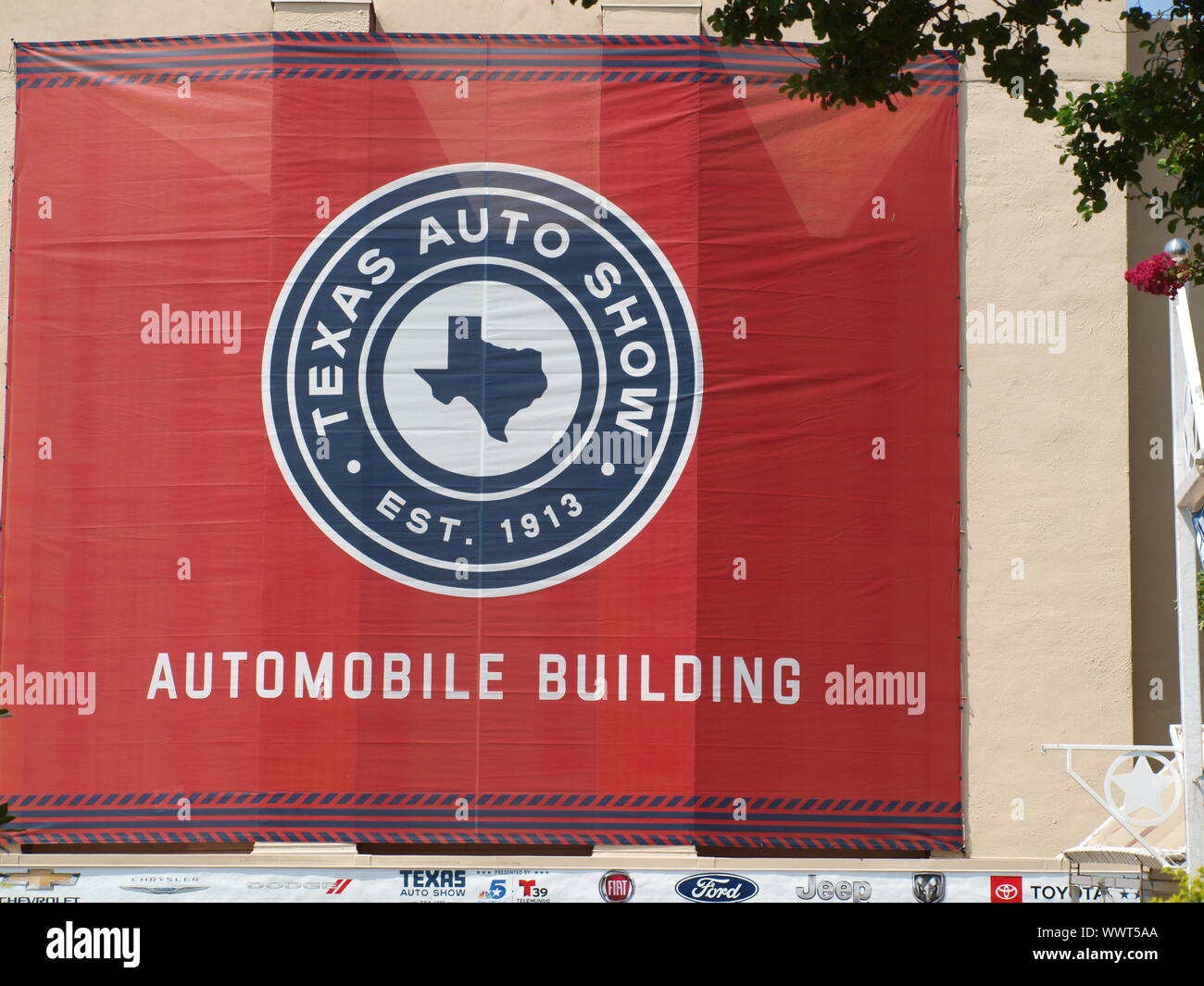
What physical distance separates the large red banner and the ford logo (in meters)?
1.82

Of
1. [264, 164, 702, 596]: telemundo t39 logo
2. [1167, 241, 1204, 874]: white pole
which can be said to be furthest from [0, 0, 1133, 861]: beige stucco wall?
[1167, 241, 1204, 874]: white pole

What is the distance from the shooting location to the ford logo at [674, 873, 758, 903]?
40.9ft

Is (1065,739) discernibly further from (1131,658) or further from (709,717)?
(709,717)

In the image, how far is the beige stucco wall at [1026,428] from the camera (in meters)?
15.2

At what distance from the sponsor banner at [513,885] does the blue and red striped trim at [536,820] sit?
1.75m

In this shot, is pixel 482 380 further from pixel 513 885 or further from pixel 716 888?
pixel 716 888

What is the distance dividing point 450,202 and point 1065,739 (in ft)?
25.5

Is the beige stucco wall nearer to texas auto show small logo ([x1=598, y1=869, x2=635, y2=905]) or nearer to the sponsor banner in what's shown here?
the sponsor banner

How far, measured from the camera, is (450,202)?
A: 610 inches

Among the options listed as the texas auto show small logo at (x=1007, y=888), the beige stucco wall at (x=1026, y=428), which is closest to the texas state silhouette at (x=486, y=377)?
the beige stucco wall at (x=1026, y=428)

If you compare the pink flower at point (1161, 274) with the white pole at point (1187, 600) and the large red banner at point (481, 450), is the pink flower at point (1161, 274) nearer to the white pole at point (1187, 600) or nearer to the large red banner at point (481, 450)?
the white pole at point (1187, 600)

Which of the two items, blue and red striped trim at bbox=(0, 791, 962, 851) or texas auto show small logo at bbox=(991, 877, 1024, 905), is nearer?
texas auto show small logo at bbox=(991, 877, 1024, 905)
